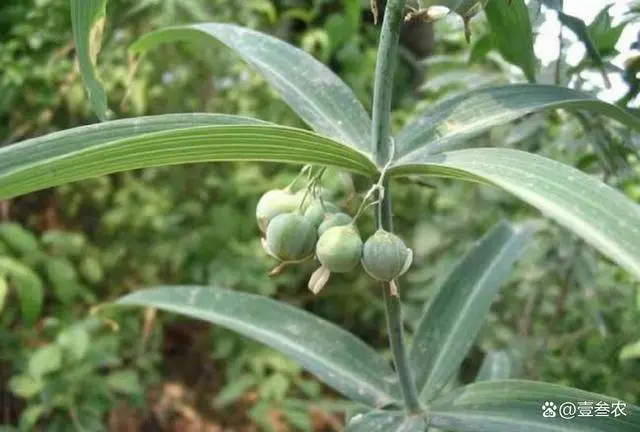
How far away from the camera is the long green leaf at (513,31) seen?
548mm

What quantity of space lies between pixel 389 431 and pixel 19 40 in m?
0.89

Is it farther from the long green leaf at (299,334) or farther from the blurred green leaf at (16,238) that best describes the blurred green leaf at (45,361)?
the long green leaf at (299,334)

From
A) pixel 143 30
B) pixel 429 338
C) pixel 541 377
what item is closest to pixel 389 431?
pixel 429 338

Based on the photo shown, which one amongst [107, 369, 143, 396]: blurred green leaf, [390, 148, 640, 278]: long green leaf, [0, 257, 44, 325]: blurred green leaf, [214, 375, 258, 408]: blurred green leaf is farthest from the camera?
[214, 375, 258, 408]: blurred green leaf

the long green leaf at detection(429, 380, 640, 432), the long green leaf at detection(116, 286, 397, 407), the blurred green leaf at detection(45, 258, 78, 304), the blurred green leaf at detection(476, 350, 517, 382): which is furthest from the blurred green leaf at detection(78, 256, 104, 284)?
the long green leaf at detection(429, 380, 640, 432)

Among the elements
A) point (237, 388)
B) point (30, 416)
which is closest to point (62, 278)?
point (30, 416)

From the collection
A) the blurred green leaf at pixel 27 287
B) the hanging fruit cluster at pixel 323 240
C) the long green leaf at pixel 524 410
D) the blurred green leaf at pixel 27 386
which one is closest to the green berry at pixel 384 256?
the hanging fruit cluster at pixel 323 240

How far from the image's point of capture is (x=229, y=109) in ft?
5.14

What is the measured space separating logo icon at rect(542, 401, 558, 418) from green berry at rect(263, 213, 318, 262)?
20cm

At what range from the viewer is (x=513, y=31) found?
575mm

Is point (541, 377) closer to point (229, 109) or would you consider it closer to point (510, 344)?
point (510, 344)

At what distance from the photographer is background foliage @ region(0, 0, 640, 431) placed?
1124mm

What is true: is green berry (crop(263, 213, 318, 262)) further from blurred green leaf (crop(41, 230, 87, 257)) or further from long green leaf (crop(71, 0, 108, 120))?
blurred green leaf (crop(41, 230, 87, 257))

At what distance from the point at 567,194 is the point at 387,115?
16 cm
